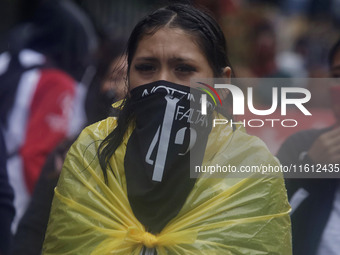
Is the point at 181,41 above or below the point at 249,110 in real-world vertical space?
above

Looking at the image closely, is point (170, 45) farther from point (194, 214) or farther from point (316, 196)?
point (316, 196)

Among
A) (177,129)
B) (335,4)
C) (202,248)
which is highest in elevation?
(335,4)

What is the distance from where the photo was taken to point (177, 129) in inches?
85.4

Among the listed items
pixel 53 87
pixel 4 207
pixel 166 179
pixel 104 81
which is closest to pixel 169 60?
pixel 166 179

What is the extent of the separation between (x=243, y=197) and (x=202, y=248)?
9.1 inches

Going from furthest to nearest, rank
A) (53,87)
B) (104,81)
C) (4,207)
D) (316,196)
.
Result: 1. (53,87)
2. (104,81)
3. (4,207)
4. (316,196)

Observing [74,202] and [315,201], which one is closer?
[74,202]

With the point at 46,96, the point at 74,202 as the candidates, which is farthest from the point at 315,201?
the point at 46,96

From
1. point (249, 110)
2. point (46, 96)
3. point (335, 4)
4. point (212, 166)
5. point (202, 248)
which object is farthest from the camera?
point (335, 4)

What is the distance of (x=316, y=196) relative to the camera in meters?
2.63

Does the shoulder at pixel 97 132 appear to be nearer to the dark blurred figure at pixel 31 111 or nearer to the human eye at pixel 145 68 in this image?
the human eye at pixel 145 68

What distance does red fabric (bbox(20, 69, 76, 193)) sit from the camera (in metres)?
3.82

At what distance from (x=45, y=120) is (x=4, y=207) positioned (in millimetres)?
1205

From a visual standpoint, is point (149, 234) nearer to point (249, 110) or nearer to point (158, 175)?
point (158, 175)
